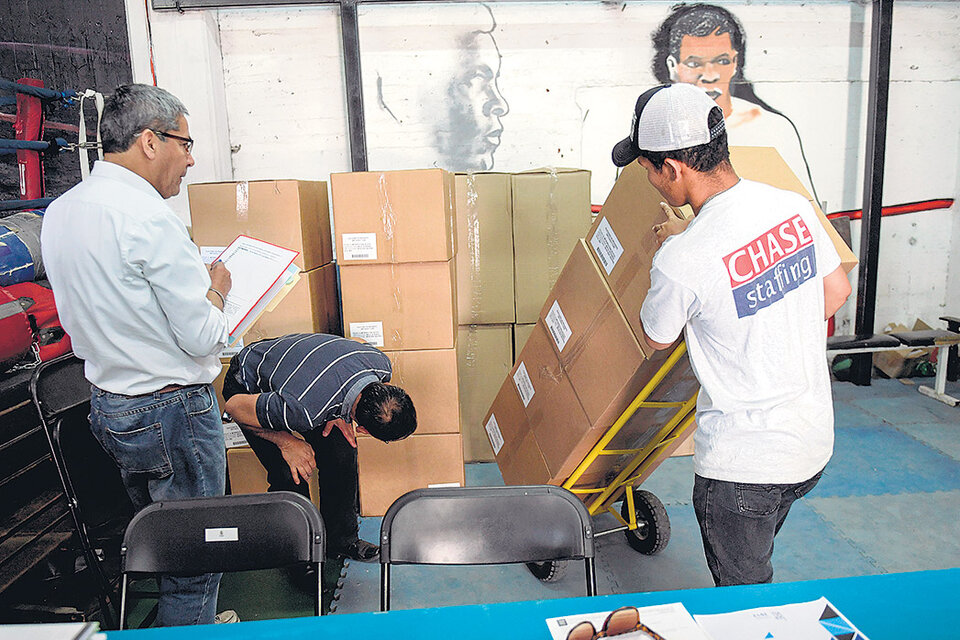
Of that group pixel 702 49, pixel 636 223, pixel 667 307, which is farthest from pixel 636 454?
pixel 702 49

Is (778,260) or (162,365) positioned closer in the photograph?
(778,260)

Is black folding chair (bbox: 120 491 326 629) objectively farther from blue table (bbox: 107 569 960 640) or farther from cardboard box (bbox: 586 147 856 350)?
cardboard box (bbox: 586 147 856 350)

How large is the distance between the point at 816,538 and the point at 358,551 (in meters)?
1.75

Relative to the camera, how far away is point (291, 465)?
2.12 m

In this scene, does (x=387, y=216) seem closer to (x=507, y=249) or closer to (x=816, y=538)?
(x=507, y=249)

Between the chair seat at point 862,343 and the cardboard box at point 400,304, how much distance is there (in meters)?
2.42

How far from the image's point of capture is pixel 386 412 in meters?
1.88

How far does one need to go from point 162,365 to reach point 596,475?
4.59ft

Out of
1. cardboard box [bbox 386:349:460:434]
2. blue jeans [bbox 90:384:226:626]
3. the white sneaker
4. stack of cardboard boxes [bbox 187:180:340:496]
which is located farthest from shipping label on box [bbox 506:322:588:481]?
the white sneaker

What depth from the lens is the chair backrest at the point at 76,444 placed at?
1.72 meters

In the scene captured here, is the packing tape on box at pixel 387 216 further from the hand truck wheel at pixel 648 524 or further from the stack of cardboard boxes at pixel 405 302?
the hand truck wheel at pixel 648 524

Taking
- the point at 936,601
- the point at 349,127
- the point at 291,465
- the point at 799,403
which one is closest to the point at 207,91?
the point at 349,127

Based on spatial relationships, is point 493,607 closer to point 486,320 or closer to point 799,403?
point 799,403

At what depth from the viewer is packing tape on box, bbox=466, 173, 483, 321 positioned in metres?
2.98
